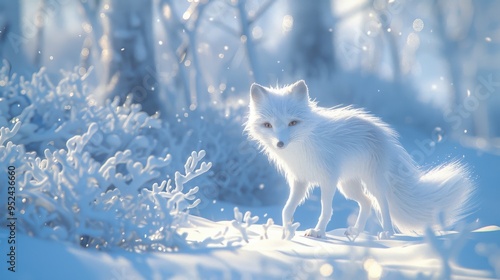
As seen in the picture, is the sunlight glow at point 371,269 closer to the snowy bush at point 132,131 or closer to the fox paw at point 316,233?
the fox paw at point 316,233

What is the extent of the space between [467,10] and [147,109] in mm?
4404

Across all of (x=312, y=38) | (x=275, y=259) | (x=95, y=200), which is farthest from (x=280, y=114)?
(x=312, y=38)

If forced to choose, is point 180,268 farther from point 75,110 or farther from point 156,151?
point 156,151

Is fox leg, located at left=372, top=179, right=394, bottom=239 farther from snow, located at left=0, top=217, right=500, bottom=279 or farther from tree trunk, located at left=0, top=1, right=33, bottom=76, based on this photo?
tree trunk, located at left=0, top=1, right=33, bottom=76

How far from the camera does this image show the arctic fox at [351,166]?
8.87ft

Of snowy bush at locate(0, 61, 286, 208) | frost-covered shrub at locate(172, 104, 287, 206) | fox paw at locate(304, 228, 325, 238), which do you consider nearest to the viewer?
fox paw at locate(304, 228, 325, 238)

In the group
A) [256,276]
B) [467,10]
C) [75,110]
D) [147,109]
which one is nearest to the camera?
[256,276]

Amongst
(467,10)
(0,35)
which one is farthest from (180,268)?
(467,10)

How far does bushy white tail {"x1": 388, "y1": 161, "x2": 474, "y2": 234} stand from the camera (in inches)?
114

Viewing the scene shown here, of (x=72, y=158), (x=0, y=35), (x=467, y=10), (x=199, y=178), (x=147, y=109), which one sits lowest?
(x=72, y=158)

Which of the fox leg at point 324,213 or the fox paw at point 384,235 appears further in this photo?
the fox paw at point 384,235

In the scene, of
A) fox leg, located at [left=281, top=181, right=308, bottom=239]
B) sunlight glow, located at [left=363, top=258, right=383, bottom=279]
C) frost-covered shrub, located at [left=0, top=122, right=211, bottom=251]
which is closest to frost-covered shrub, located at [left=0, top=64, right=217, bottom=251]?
frost-covered shrub, located at [left=0, top=122, right=211, bottom=251]

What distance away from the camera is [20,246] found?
7.34 ft

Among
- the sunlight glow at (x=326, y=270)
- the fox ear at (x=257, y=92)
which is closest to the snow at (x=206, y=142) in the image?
the sunlight glow at (x=326, y=270)
